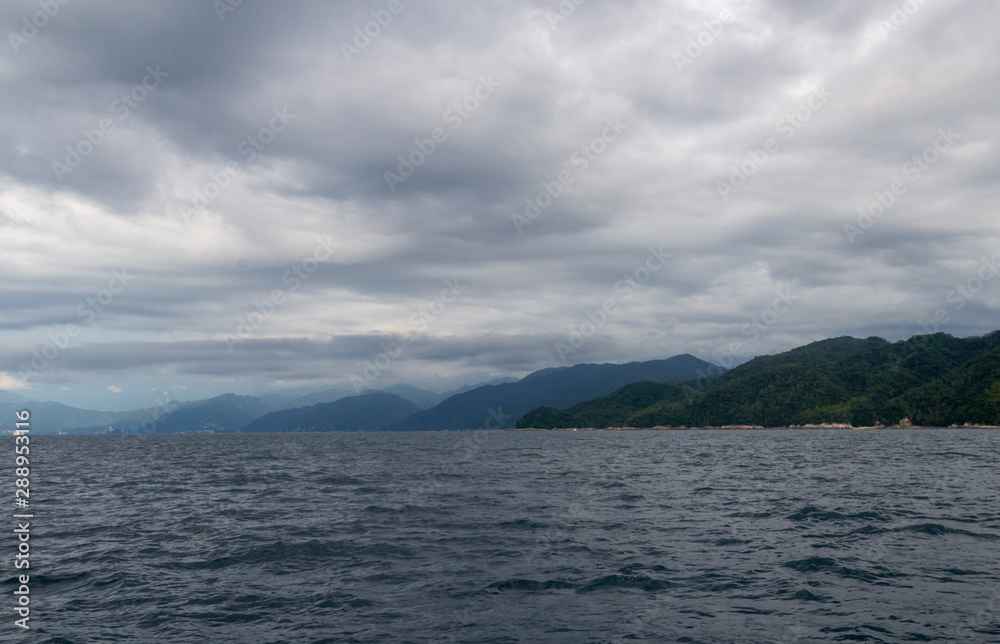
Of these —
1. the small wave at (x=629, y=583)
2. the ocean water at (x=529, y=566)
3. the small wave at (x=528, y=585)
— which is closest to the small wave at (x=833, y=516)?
the ocean water at (x=529, y=566)

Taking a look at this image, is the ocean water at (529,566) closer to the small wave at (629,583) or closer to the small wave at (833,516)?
the small wave at (629,583)

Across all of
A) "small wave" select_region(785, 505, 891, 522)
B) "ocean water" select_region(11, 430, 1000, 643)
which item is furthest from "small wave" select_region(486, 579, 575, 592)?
"small wave" select_region(785, 505, 891, 522)

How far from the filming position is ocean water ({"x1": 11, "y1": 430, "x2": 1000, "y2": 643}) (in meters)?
19.1

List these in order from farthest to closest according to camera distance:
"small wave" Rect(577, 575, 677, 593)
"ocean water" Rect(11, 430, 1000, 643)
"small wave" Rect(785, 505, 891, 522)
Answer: "small wave" Rect(785, 505, 891, 522)
"small wave" Rect(577, 575, 677, 593)
"ocean water" Rect(11, 430, 1000, 643)

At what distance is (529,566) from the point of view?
87.2 ft

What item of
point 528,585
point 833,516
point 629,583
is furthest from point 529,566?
point 833,516

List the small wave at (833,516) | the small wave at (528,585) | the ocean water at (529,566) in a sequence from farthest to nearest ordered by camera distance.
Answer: the small wave at (833,516) < the small wave at (528,585) < the ocean water at (529,566)

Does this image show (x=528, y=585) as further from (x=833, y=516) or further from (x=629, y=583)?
(x=833, y=516)

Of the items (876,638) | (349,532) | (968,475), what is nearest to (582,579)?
(876,638)

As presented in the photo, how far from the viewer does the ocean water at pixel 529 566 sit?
19.1m

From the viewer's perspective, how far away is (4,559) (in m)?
29.7

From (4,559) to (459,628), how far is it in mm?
27692

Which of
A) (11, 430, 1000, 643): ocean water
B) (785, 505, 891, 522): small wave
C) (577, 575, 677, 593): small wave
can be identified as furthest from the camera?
(785, 505, 891, 522): small wave

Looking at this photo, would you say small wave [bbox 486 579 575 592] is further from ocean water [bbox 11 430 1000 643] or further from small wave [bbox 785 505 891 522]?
small wave [bbox 785 505 891 522]
